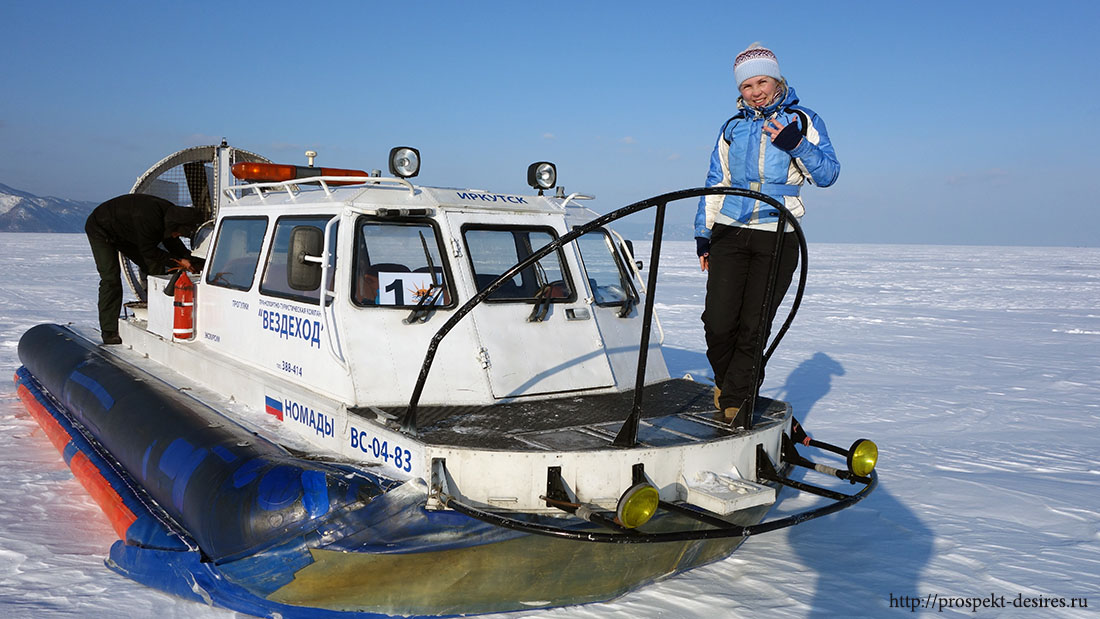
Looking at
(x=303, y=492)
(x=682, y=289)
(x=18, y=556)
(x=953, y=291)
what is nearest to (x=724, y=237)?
(x=303, y=492)

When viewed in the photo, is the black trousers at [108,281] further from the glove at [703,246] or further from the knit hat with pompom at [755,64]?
the knit hat with pompom at [755,64]

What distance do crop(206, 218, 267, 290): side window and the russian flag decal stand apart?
2.69ft

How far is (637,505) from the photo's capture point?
301 cm

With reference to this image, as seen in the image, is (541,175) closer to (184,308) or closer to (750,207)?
(750,207)

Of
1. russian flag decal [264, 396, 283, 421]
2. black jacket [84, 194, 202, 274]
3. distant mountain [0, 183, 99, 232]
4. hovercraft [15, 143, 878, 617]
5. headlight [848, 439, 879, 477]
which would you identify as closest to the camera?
hovercraft [15, 143, 878, 617]

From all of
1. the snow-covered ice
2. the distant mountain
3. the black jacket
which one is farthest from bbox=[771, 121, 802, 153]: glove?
the distant mountain

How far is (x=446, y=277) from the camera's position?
14.0ft

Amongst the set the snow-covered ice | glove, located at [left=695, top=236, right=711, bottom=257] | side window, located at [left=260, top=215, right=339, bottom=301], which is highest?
glove, located at [left=695, top=236, right=711, bottom=257]

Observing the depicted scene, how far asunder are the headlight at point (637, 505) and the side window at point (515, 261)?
159 centimetres

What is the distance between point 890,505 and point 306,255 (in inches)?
139

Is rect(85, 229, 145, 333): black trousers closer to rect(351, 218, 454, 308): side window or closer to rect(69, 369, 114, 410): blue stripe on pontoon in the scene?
rect(69, 369, 114, 410): blue stripe on pontoon

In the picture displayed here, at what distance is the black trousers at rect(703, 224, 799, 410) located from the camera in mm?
3891

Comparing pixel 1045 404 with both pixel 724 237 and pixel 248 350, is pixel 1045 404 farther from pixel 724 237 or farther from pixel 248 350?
pixel 248 350

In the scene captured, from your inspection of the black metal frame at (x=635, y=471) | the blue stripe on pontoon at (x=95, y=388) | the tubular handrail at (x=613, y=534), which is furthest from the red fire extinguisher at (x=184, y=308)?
the tubular handrail at (x=613, y=534)
